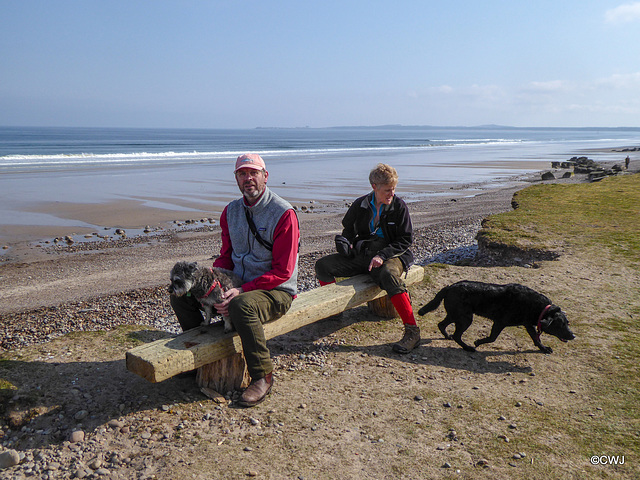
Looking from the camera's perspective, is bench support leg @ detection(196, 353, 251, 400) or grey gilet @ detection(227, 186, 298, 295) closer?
bench support leg @ detection(196, 353, 251, 400)

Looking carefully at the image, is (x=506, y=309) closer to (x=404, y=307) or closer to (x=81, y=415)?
(x=404, y=307)

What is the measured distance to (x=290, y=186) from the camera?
1024 inches

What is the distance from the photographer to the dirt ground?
353cm

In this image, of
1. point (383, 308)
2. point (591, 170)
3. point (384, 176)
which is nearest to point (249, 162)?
point (384, 176)

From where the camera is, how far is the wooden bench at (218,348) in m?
4.00

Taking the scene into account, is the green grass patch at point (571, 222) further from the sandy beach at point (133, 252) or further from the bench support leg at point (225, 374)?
the bench support leg at point (225, 374)

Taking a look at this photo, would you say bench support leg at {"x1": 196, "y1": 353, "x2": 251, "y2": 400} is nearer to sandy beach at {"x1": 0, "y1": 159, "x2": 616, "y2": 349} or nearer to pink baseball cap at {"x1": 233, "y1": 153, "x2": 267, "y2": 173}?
pink baseball cap at {"x1": 233, "y1": 153, "x2": 267, "y2": 173}

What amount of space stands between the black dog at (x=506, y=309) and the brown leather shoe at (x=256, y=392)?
2.30 m

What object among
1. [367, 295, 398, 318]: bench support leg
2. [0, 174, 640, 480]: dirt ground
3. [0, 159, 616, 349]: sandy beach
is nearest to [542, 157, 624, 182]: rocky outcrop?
[0, 159, 616, 349]: sandy beach

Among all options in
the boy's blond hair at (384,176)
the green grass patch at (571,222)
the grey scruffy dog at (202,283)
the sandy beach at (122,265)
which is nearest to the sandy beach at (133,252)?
the sandy beach at (122,265)

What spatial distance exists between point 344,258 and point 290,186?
20.2 m

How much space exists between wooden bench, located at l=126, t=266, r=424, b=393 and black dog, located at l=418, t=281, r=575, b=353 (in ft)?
3.61

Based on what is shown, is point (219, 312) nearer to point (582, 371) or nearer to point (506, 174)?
point (582, 371)

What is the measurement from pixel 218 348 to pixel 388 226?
2656 mm
